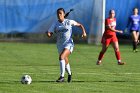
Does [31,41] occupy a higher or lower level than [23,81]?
lower

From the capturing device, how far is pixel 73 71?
18.3 metres

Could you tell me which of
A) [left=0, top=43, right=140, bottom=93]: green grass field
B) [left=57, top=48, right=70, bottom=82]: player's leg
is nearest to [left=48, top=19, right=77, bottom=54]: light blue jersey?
[left=57, top=48, right=70, bottom=82]: player's leg

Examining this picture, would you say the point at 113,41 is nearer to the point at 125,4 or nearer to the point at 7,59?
the point at 7,59

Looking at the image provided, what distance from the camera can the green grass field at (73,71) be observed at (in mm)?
13391

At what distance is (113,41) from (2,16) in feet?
46.3

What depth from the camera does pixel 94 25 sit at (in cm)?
3356

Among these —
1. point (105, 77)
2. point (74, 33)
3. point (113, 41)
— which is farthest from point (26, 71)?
point (74, 33)

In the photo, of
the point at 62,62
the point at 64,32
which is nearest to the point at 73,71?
the point at 64,32

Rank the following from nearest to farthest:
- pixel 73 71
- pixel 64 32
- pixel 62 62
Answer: pixel 62 62 < pixel 64 32 < pixel 73 71

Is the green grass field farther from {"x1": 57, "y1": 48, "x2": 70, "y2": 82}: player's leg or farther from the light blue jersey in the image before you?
the light blue jersey

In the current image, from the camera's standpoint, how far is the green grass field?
13.4 m

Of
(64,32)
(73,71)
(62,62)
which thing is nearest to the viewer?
(62,62)

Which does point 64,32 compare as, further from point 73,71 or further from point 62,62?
point 73,71

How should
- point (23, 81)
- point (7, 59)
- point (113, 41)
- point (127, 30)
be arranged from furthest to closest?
1. point (127, 30)
2. point (7, 59)
3. point (113, 41)
4. point (23, 81)
